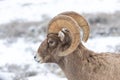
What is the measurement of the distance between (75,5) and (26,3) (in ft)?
11.6

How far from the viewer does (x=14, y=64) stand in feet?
58.0

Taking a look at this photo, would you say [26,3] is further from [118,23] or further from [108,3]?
[118,23]

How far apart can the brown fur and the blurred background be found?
16.7 feet

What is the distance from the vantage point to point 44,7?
28906mm

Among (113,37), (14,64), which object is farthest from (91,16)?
(14,64)

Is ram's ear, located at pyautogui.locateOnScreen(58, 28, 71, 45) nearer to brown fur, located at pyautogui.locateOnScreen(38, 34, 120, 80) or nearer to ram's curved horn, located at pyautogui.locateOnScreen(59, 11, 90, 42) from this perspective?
brown fur, located at pyautogui.locateOnScreen(38, 34, 120, 80)

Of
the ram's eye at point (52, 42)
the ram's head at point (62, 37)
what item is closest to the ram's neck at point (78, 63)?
the ram's head at point (62, 37)

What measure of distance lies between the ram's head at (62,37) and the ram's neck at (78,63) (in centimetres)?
18

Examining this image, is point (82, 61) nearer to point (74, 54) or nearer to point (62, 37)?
point (74, 54)

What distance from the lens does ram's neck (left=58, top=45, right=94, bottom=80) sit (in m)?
9.91

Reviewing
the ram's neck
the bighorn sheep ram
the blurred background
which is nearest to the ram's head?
the bighorn sheep ram

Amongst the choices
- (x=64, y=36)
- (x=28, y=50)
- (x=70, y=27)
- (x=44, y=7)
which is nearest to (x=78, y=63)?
(x=64, y=36)

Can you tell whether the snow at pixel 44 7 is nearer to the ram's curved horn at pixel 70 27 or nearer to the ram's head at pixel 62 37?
the ram's head at pixel 62 37

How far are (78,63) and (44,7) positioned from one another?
19148 mm
